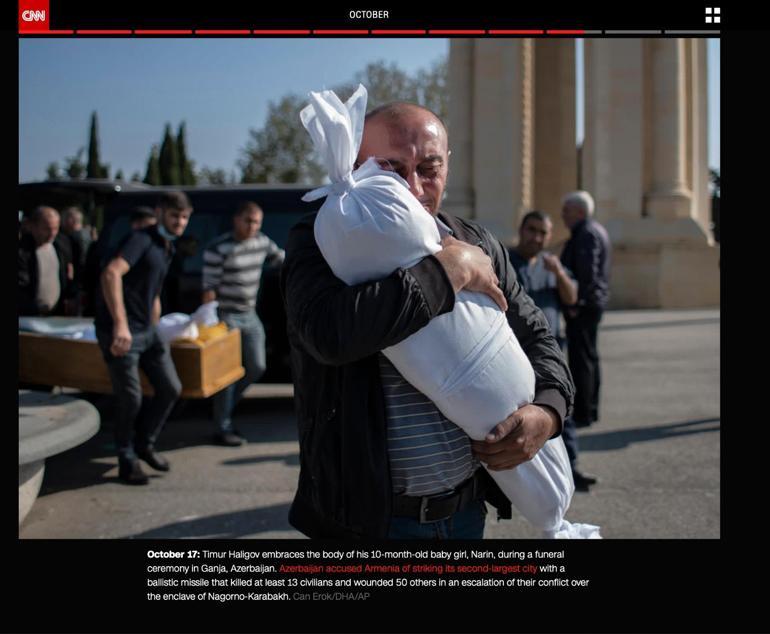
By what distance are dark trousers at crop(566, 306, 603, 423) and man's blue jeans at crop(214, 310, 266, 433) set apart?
2563 mm

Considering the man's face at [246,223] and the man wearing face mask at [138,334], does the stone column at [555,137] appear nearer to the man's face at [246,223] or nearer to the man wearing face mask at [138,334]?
the man's face at [246,223]

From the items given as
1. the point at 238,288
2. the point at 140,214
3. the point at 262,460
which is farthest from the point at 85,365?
the point at 262,460

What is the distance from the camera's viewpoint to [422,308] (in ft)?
5.72

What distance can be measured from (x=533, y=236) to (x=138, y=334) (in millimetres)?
2724

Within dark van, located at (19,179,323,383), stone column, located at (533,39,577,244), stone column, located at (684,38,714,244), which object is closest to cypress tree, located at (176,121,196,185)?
stone column, located at (533,39,577,244)

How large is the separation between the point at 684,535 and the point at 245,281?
12.9 feet

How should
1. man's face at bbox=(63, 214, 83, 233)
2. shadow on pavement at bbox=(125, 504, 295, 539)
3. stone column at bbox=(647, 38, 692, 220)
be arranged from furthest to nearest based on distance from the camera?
stone column at bbox=(647, 38, 692, 220) → man's face at bbox=(63, 214, 83, 233) → shadow on pavement at bbox=(125, 504, 295, 539)

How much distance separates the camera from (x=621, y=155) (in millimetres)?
21219

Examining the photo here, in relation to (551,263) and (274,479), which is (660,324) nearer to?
(551,263)

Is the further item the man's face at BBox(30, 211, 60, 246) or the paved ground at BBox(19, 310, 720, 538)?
the man's face at BBox(30, 211, 60, 246)

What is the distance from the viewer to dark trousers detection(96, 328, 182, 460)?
5582mm

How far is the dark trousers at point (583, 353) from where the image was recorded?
603cm
